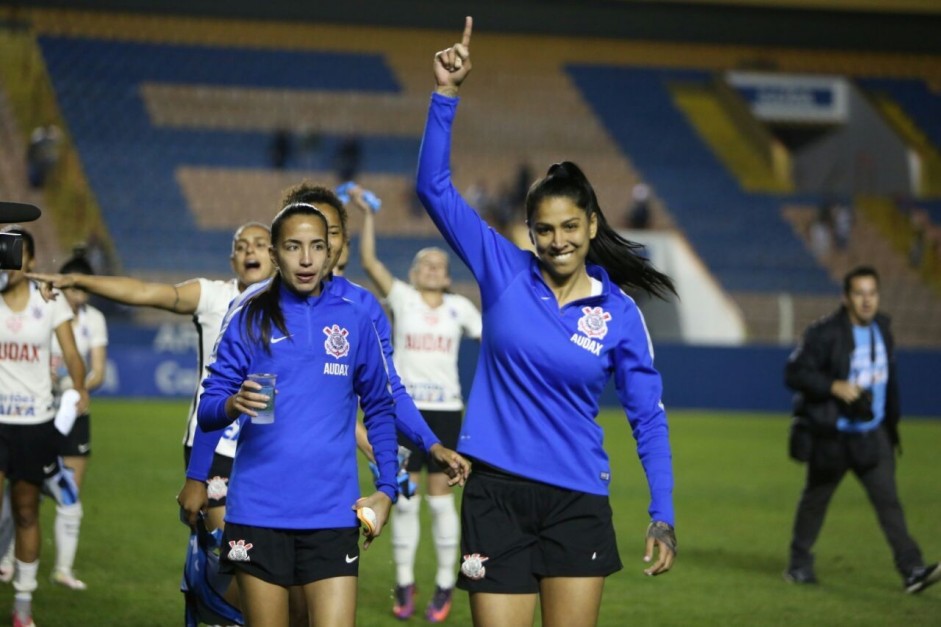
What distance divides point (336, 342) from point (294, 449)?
44 cm

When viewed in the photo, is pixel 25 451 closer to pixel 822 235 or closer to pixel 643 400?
pixel 643 400

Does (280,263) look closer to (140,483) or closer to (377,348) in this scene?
(377,348)

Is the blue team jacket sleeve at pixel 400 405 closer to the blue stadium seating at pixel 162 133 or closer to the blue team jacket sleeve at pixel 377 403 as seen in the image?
the blue team jacket sleeve at pixel 377 403

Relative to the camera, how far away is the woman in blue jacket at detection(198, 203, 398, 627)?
16.8 feet

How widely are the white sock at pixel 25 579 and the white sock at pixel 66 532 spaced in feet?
3.75

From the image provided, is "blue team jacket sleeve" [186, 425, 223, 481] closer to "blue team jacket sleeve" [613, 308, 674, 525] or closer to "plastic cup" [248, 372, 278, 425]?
"plastic cup" [248, 372, 278, 425]

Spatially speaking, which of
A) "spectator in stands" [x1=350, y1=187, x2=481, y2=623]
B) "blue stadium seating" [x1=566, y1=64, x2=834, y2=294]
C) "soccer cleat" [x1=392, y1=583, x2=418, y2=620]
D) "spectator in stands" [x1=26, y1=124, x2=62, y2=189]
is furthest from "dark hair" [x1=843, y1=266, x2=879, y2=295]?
"spectator in stands" [x1=26, y1=124, x2=62, y2=189]

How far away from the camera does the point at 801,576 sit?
10781 millimetres

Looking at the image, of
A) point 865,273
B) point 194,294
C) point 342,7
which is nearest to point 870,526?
point 865,273

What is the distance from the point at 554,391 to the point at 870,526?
9514mm

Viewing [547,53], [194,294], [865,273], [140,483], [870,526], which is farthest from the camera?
[547,53]

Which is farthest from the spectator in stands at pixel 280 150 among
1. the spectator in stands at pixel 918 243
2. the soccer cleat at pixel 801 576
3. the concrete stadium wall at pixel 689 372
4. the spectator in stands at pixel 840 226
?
the soccer cleat at pixel 801 576

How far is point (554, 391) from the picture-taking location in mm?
5223

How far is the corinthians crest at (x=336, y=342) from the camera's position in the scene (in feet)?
17.2
